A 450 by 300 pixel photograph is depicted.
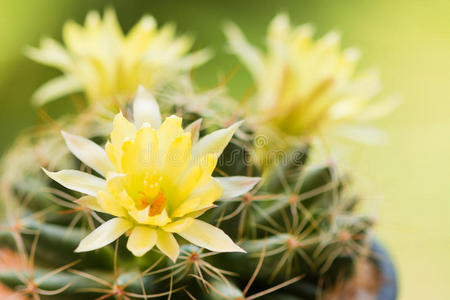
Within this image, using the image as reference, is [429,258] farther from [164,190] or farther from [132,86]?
[164,190]

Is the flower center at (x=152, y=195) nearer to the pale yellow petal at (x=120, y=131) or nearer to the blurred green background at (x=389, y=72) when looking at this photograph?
the pale yellow petal at (x=120, y=131)

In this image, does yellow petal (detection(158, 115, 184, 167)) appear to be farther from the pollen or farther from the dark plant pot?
the dark plant pot

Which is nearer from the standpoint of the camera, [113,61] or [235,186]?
[235,186]

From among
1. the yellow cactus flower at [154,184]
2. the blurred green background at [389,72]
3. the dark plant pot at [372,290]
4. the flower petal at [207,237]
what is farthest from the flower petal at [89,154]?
the blurred green background at [389,72]

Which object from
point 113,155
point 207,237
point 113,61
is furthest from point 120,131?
point 113,61

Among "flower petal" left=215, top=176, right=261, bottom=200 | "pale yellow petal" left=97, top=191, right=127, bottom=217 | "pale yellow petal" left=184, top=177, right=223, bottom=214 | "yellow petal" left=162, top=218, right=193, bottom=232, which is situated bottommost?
"yellow petal" left=162, top=218, right=193, bottom=232

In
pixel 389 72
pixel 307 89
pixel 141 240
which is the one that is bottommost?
pixel 141 240

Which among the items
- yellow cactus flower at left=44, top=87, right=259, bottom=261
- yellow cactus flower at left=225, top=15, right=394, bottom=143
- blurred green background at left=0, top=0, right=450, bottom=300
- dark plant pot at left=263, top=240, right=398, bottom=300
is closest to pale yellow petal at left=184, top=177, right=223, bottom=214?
yellow cactus flower at left=44, top=87, right=259, bottom=261

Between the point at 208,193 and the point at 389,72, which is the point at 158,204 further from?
the point at 389,72
